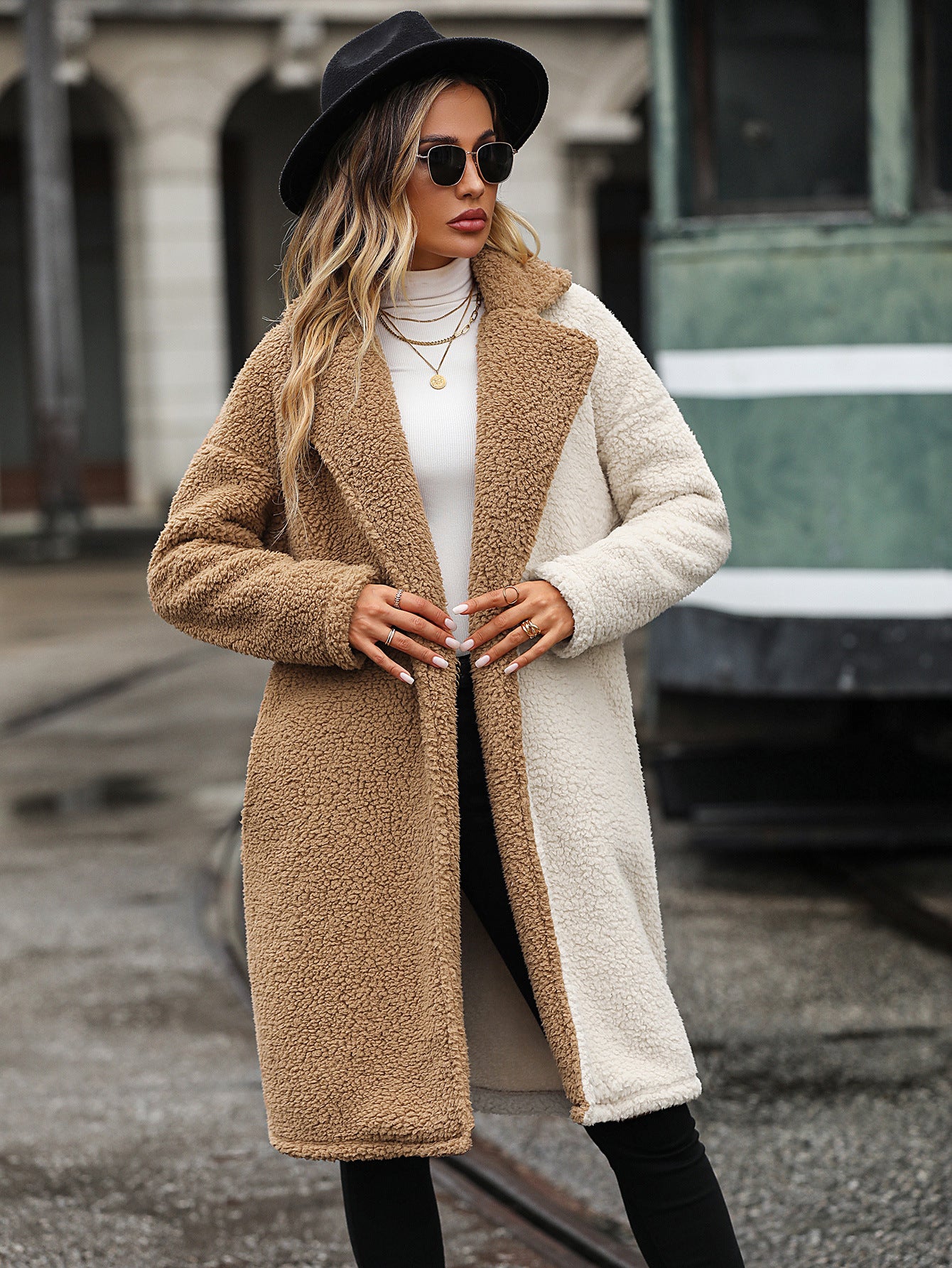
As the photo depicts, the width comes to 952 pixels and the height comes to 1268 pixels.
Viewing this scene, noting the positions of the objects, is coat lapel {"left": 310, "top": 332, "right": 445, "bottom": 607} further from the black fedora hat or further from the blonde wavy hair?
the black fedora hat

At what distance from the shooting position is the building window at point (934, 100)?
5.62 meters

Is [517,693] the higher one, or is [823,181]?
[823,181]

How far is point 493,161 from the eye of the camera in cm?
265

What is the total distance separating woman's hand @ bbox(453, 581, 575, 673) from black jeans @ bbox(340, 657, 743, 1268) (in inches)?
3.0

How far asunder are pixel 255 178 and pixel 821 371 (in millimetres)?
16824

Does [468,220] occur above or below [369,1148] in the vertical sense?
above

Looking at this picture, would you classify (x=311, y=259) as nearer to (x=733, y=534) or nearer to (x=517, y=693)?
(x=517, y=693)

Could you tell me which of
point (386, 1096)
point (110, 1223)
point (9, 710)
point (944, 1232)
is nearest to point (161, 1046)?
point (110, 1223)

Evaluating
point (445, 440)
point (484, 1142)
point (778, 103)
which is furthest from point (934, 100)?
point (445, 440)

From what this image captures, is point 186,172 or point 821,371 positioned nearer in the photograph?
point 821,371

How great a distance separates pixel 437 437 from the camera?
8.73 ft

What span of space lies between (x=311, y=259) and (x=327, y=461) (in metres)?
0.30

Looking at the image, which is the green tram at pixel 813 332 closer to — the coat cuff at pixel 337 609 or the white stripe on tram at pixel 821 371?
the white stripe on tram at pixel 821 371

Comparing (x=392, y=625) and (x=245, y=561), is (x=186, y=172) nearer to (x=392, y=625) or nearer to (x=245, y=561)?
(x=245, y=561)
